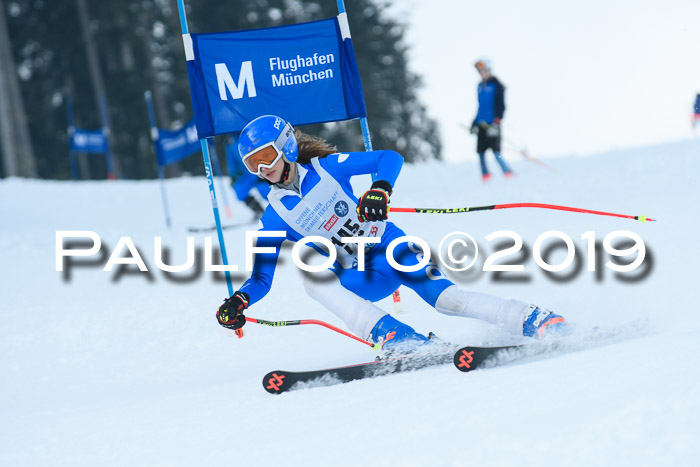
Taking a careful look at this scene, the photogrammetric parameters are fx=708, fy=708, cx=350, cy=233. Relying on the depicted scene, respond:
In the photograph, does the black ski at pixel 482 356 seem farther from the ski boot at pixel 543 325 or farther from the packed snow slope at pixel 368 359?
the ski boot at pixel 543 325

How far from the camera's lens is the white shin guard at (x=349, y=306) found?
12.4ft

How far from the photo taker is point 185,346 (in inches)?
217

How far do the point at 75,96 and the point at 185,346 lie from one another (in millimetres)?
27536

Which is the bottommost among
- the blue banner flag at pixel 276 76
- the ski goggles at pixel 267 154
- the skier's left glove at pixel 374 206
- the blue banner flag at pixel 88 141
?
the skier's left glove at pixel 374 206

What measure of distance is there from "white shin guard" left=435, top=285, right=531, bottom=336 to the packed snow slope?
27cm

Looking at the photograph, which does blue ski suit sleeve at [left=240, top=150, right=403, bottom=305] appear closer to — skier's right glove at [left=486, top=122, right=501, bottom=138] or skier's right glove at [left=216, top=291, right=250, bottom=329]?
skier's right glove at [left=216, top=291, right=250, bottom=329]

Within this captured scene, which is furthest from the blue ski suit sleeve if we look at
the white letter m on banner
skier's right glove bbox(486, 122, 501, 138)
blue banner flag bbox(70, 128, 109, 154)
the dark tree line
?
the dark tree line

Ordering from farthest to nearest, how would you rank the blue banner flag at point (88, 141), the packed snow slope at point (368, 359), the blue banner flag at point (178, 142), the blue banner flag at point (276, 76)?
the blue banner flag at point (88, 141) → the blue banner flag at point (178, 142) → the blue banner flag at point (276, 76) → the packed snow slope at point (368, 359)

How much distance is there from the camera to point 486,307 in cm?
360

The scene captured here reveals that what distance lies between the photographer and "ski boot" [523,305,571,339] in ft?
11.3

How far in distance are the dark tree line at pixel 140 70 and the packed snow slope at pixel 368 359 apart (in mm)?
17802

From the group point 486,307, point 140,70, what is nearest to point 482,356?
point 486,307

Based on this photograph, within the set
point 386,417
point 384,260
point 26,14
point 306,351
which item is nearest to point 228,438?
point 386,417

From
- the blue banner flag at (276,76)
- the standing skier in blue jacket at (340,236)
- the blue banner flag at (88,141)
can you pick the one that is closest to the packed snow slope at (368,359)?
the standing skier in blue jacket at (340,236)
